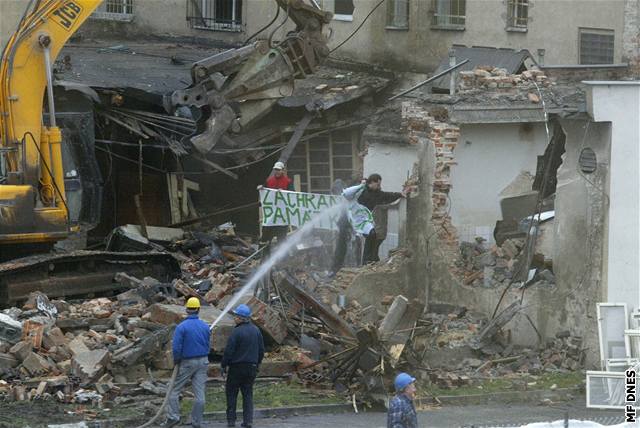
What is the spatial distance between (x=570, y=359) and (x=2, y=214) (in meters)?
8.29

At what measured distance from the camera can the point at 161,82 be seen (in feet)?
92.7

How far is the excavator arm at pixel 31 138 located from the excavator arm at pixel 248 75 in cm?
374

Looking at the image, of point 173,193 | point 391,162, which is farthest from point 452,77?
point 173,193

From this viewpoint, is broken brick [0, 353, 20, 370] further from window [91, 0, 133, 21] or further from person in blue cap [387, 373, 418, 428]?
window [91, 0, 133, 21]

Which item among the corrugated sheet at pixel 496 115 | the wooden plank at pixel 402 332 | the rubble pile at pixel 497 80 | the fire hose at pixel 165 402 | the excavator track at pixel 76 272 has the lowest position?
the fire hose at pixel 165 402

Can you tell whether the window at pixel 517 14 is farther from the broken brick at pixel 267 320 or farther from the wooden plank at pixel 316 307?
the broken brick at pixel 267 320

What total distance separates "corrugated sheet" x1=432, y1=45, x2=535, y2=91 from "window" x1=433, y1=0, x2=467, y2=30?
3.09 metres

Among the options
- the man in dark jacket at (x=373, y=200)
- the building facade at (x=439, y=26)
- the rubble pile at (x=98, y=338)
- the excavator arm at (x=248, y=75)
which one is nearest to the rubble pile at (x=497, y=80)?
the man in dark jacket at (x=373, y=200)

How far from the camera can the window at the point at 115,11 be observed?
1368 inches

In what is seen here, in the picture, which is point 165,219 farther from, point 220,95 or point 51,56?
point 51,56

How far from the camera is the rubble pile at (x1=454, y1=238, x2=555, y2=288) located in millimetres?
21188

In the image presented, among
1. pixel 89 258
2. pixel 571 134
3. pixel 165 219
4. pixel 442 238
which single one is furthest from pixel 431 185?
pixel 165 219

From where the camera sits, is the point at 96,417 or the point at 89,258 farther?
the point at 89,258

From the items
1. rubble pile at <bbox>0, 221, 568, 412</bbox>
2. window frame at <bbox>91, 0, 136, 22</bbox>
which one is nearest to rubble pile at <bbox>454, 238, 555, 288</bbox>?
rubble pile at <bbox>0, 221, 568, 412</bbox>
